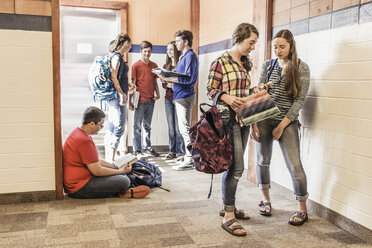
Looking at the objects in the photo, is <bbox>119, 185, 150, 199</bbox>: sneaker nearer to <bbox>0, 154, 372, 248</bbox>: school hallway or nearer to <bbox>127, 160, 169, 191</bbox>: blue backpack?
<bbox>0, 154, 372, 248</bbox>: school hallway

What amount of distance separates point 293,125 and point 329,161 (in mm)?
388

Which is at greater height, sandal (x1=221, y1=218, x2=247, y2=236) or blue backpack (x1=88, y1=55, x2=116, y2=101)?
blue backpack (x1=88, y1=55, x2=116, y2=101)

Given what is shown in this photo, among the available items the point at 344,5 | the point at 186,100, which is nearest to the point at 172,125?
the point at 186,100

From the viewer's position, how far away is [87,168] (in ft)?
11.0

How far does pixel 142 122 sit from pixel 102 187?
2200 millimetres

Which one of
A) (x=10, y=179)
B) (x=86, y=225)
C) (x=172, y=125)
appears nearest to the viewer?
(x=86, y=225)

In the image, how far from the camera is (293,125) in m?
2.92

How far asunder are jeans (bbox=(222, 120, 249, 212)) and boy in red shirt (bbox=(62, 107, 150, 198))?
1.08 metres

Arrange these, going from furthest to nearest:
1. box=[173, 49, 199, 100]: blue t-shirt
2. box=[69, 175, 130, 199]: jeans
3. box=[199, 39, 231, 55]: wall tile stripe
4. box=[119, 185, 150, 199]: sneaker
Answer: box=[199, 39, 231, 55]: wall tile stripe < box=[173, 49, 199, 100]: blue t-shirt < box=[119, 185, 150, 199]: sneaker < box=[69, 175, 130, 199]: jeans

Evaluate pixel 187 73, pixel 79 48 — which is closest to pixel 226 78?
pixel 187 73

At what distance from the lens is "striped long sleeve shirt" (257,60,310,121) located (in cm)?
285

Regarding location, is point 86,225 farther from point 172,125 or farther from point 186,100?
point 172,125

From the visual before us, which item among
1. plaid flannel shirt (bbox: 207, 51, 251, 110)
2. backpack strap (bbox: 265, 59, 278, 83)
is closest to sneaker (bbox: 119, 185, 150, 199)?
plaid flannel shirt (bbox: 207, 51, 251, 110)

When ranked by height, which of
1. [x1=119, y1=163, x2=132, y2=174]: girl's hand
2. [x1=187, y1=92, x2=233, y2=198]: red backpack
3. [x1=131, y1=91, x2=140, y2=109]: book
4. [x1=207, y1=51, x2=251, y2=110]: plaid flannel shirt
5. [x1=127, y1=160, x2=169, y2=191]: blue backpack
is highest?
[x1=207, y1=51, x2=251, y2=110]: plaid flannel shirt
